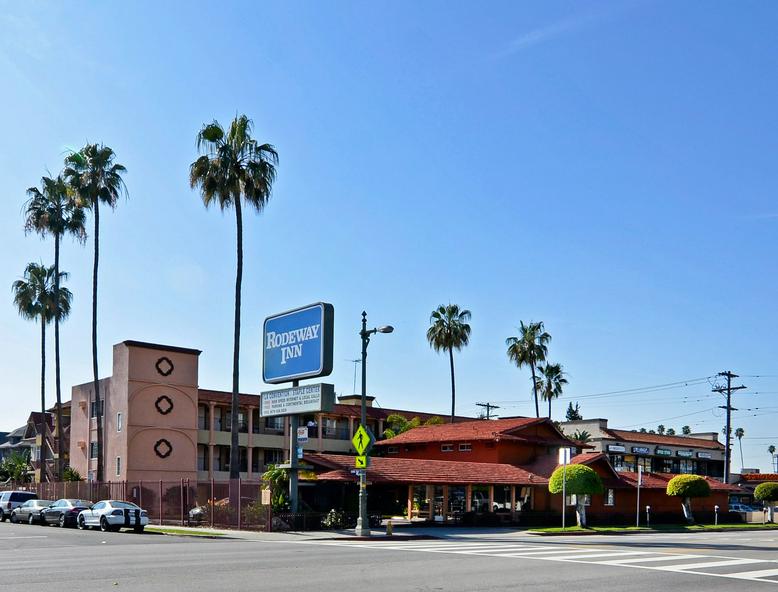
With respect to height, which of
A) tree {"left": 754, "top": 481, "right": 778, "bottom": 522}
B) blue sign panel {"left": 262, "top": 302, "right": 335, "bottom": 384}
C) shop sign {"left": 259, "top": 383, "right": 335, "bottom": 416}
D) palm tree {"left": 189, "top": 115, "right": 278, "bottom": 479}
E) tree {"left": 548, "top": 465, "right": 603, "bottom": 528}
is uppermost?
palm tree {"left": 189, "top": 115, "right": 278, "bottom": 479}

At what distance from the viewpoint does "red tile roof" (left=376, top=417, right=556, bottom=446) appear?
53344mm

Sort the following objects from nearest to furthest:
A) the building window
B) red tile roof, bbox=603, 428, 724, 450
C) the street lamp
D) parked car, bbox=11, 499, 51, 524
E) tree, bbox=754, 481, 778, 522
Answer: the street lamp < parked car, bbox=11, 499, 51, 524 < tree, bbox=754, 481, 778, 522 < the building window < red tile roof, bbox=603, 428, 724, 450

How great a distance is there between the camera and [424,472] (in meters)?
44.2

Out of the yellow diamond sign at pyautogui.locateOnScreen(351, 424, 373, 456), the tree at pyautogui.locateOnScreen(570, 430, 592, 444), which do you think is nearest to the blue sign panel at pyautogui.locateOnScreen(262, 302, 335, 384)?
the yellow diamond sign at pyautogui.locateOnScreen(351, 424, 373, 456)

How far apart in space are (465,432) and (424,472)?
1163 cm

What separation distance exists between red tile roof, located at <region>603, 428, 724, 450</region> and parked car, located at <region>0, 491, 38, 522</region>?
55.9 m

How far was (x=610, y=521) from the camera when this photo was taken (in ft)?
170

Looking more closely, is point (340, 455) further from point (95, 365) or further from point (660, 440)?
point (660, 440)

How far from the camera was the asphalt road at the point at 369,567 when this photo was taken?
16188 millimetres

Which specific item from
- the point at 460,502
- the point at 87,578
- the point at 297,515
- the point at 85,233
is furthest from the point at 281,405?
the point at 85,233

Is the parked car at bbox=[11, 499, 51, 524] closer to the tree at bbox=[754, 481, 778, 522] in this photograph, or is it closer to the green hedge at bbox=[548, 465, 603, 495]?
the green hedge at bbox=[548, 465, 603, 495]

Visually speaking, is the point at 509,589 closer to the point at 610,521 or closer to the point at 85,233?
the point at 610,521

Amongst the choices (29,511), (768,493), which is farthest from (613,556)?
(768,493)

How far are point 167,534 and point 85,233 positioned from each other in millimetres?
33270
